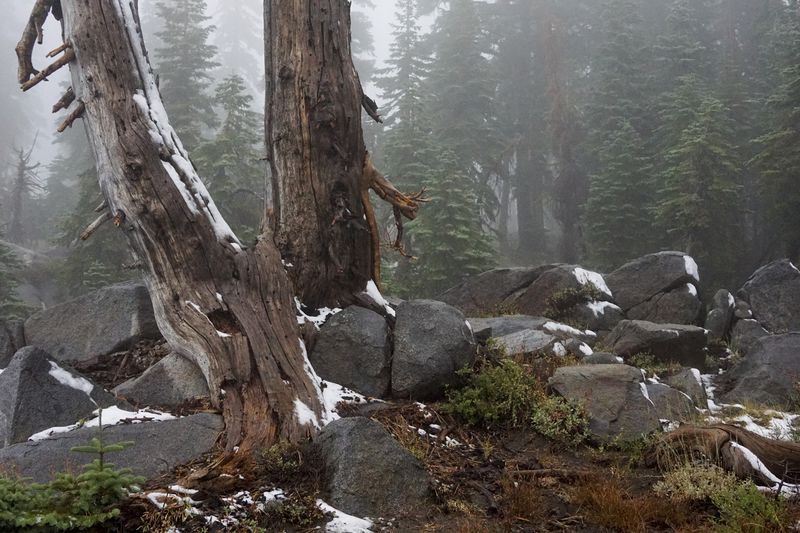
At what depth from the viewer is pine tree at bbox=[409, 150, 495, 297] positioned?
18891 millimetres

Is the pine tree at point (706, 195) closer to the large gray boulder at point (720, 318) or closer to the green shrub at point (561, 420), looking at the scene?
the large gray boulder at point (720, 318)

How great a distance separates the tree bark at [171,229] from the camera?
6.11 meters

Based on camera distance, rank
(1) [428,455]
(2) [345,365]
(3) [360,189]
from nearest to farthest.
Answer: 1. (1) [428,455]
2. (2) [345,365]
3. (3) [360,189]

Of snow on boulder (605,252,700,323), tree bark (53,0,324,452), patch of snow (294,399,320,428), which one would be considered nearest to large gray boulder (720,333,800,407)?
snow on boulder (605,252,700,323)

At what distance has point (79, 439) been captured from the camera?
482 cm

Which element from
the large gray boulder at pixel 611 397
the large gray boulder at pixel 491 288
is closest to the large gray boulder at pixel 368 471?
the large gray boulder at pixel 611 397

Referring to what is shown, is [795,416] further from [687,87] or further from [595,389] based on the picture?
[687,87]

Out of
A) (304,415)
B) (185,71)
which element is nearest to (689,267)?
(304,415)

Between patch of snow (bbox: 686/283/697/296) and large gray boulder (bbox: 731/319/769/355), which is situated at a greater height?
patch of snow (bbox: 686/283/697/296)

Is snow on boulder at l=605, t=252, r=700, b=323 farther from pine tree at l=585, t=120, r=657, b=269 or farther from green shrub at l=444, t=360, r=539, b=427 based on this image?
green shrub at l=444, t=360, r=539, b=427

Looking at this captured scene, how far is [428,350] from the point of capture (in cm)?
687

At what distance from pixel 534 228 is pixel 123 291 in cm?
2484

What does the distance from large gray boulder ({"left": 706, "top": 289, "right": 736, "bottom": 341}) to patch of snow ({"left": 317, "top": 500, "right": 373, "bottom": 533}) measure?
1384cm

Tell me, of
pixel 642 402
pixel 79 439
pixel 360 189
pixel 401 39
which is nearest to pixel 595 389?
pixel 642 402
